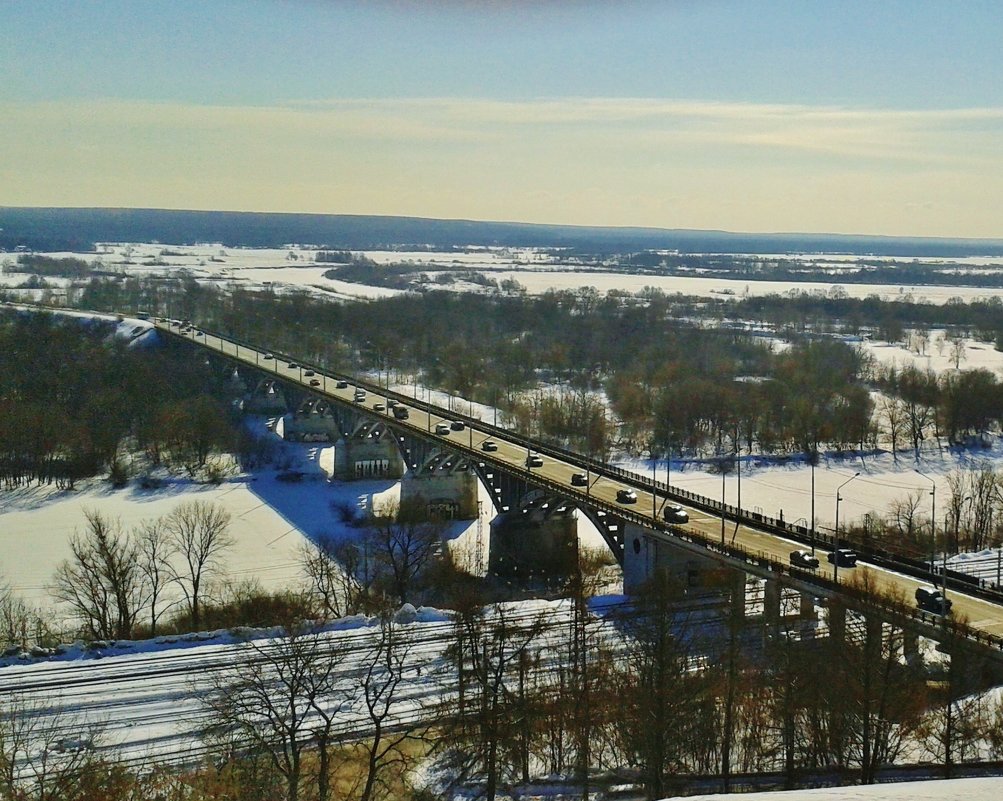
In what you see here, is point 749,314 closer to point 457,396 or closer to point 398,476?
point 457,396

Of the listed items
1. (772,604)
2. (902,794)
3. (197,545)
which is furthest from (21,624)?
(902,794)

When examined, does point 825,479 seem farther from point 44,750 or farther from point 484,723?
point 44,750

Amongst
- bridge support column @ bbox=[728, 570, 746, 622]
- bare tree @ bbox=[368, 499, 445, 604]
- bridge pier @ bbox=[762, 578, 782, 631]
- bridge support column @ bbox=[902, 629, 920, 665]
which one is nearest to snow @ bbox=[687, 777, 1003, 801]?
bridge support column @ bbox=[902, 629, 920, 665]

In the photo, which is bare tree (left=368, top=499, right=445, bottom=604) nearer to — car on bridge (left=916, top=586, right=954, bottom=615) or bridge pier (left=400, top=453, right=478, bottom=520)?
bridge pier (left=400, top=453, right=478, bottom=520)

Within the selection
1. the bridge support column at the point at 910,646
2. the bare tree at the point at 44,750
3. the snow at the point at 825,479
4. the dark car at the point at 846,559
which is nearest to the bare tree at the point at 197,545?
the bare tree at the point at 44,750

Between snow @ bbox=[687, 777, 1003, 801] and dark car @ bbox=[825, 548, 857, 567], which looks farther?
dark car @ bbox=[825, 548, 857, 567]

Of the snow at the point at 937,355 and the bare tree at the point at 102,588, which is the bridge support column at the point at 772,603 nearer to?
the bare tree at the point at 102,588

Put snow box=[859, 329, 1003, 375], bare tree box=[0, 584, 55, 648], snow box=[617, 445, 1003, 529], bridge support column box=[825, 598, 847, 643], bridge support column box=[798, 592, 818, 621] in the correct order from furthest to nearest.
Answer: snow box=[859, 329, 1003, 375], snow box=[617, 445, 1003, 529], bridge support column box=[798, 592, 818, 621], bare tree box=[0, 584, 55, 648], bridge support column box=[825, 598, 847, 643]
